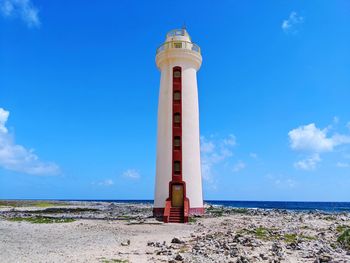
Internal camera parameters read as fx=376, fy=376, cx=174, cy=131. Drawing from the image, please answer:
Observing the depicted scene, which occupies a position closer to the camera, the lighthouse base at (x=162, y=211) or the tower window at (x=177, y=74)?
the lighthouse base at (x=162, y=211)

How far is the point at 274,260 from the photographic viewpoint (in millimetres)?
13023

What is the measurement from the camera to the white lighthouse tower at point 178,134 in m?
30.7

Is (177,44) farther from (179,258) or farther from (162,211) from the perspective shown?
(179,258)

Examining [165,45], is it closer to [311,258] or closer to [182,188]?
[182,188]

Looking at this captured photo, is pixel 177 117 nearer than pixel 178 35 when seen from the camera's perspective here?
Yes

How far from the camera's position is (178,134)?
31.4 m

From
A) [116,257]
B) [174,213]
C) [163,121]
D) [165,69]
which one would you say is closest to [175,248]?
[116,257]

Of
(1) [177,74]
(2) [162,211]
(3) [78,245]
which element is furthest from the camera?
(1) [177,74]

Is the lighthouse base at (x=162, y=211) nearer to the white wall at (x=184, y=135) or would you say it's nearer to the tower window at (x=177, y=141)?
the white wall at (x=184, y=135)

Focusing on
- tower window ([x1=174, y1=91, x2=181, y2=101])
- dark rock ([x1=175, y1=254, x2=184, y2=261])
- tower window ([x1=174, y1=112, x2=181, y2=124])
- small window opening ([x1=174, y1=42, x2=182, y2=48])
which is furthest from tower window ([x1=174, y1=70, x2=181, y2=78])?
dark rock ([x1=175, y1=254, x2=184, y2=261])

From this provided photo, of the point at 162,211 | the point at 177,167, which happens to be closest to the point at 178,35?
the point at 177,167

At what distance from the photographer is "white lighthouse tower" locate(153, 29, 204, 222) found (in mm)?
30656

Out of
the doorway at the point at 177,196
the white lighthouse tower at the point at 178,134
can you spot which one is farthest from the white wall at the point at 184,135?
the doorway at the point at 177,196

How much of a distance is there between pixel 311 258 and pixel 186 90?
20.9 metres
